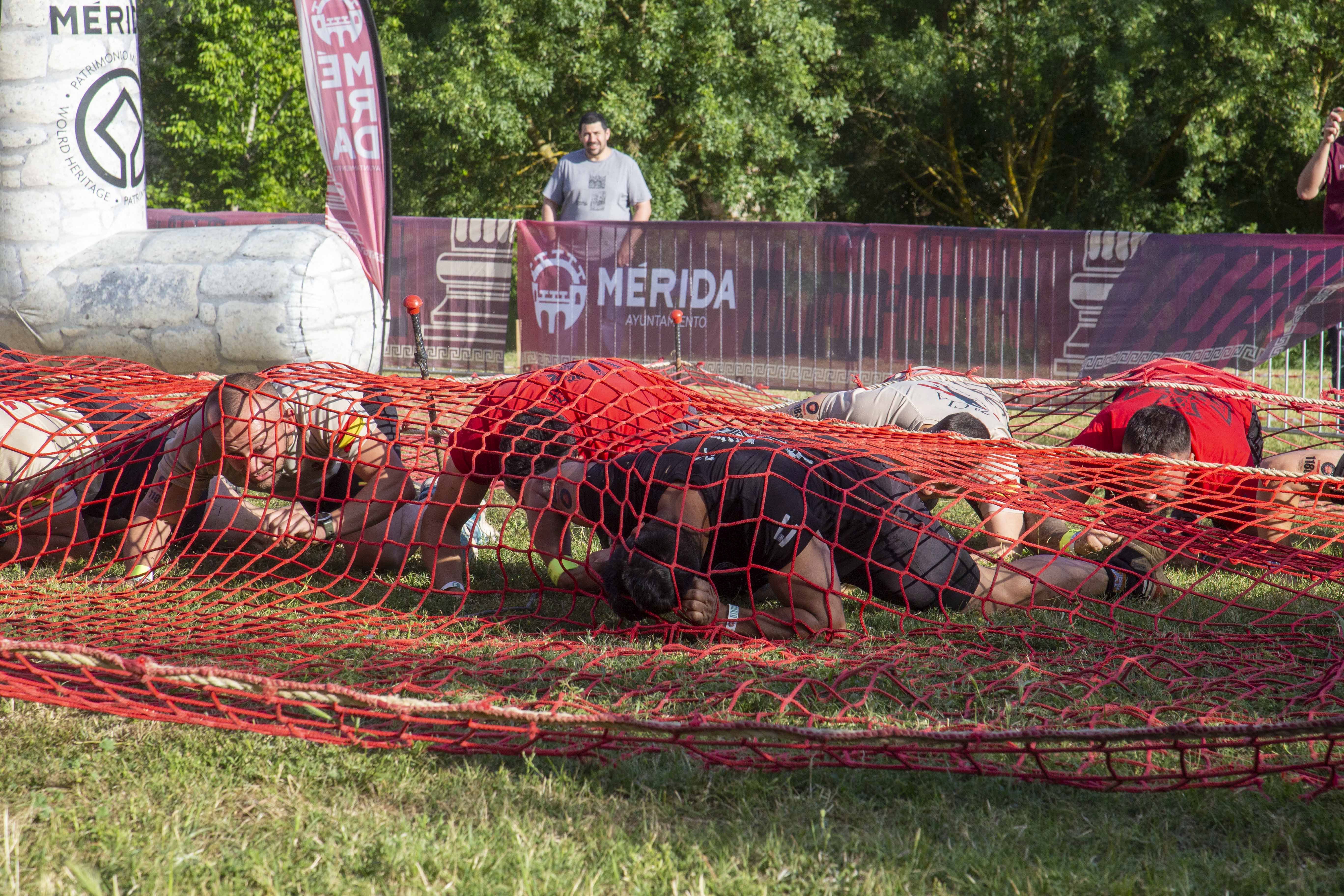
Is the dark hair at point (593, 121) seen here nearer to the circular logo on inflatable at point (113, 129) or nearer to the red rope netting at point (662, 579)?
the circular logo on inflatable at point (113, 129)

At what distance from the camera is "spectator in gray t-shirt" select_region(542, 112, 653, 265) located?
9.55 meters

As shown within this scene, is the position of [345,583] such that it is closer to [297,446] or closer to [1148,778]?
[297,446]

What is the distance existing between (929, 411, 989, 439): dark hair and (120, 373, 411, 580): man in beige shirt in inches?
84.3

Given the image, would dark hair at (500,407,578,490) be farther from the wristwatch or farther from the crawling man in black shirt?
the wristwatch

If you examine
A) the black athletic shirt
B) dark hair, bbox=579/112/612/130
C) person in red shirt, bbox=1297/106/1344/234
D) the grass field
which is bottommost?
the grass field

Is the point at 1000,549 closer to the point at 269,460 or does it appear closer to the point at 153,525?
the point at 269,460

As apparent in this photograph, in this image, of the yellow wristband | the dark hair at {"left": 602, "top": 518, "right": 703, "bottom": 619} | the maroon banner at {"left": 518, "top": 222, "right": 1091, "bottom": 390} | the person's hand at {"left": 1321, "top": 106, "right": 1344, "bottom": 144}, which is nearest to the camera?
the dark hair at {"left": 602, "top": 518, "right": 703, "bottom": 619}

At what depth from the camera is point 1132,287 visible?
8781 mm

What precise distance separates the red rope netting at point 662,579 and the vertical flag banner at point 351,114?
233 cm

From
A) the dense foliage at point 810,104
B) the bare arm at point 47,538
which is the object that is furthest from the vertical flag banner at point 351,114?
the dense foliage at point 810,104

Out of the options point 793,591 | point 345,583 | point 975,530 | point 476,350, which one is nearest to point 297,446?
point 345,583

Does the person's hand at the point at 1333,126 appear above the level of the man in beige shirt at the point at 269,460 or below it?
above

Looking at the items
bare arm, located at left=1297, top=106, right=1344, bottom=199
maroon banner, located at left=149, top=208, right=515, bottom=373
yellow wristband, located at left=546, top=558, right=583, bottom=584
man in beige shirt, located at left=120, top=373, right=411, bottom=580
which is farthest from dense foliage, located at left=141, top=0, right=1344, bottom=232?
yellow wristband, located at left=546, top=558, right=583, bottom=584

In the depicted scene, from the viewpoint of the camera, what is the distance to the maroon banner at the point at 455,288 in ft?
33.8
